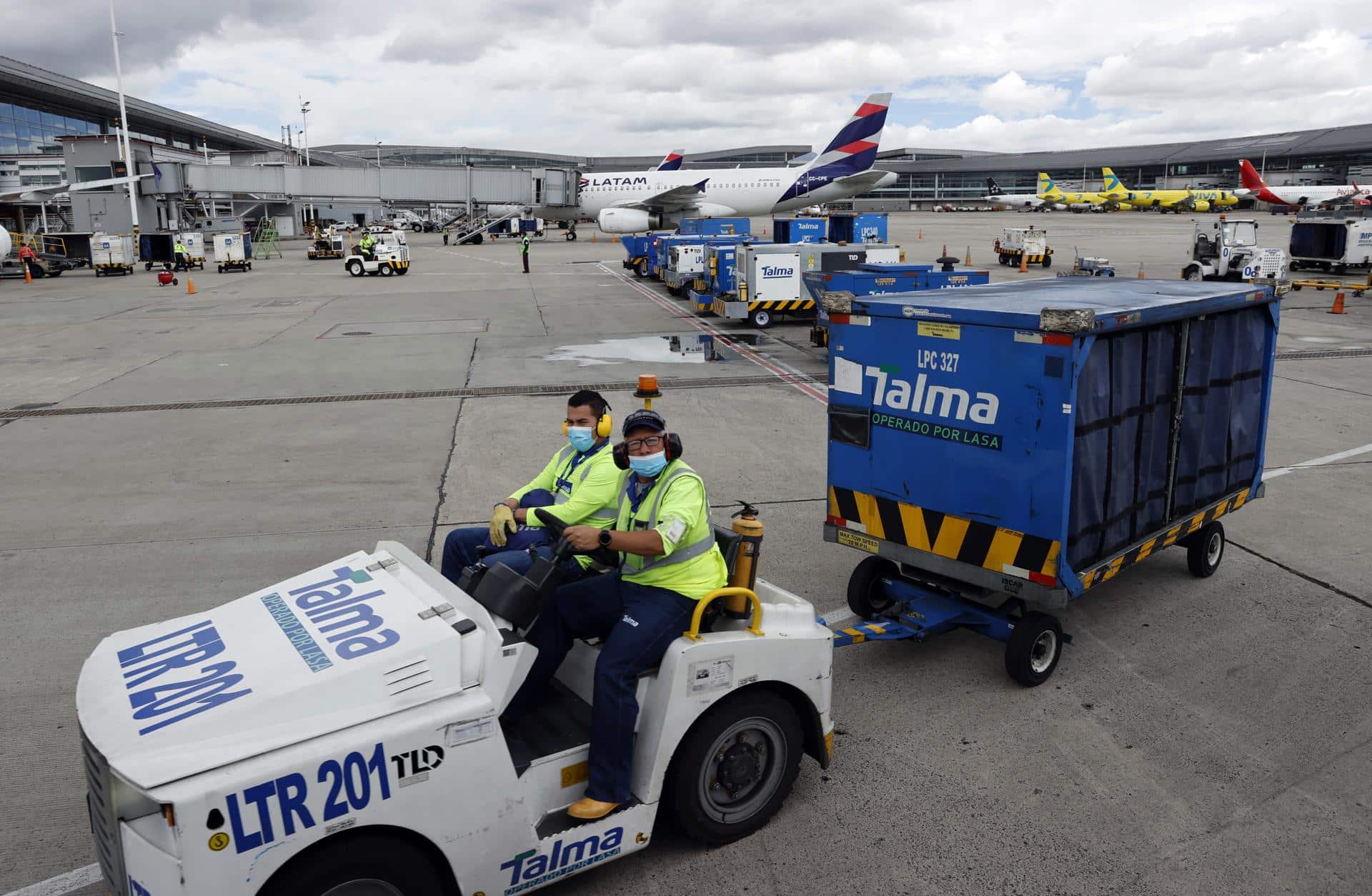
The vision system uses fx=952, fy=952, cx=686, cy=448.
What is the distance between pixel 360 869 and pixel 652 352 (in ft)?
58.1

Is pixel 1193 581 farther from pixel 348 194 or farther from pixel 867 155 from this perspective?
pixel 348 194

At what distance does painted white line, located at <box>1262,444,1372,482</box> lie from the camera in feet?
37.0

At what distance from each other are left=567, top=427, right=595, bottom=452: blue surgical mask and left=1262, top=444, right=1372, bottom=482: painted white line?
28.8ft

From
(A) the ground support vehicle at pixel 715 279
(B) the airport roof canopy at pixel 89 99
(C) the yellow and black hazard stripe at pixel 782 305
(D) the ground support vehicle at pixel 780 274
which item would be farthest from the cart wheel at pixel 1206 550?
(B) the airport roof canopy at pixel 89 99

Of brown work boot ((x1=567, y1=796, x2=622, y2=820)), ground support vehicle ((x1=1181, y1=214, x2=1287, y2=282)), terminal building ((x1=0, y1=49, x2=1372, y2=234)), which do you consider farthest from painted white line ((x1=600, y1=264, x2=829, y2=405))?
terminal building ((x1=0, y1=49, x2=1372, y2=234))

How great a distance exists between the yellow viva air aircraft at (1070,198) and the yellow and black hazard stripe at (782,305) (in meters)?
98.7

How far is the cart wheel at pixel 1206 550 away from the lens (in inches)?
325

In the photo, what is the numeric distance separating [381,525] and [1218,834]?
7700 mm

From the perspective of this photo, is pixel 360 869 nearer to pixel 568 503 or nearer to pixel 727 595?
pixel 727 595

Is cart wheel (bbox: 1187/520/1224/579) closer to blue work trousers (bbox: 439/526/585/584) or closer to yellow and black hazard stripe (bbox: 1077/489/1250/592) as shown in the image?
yellow and black hazard stripe (bbox: 1077/489/1250/592)

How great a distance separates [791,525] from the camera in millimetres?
9703

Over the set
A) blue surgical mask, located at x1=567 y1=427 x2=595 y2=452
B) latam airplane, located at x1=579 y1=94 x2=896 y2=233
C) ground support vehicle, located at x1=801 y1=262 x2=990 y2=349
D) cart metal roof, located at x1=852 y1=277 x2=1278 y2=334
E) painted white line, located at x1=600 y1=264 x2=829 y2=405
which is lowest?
painted white line, located at x1=600 y1=264 x2=829 y2=405

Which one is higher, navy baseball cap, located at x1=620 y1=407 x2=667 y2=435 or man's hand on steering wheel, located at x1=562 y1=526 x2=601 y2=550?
navy baseball cap, located at x1=620 y1=407 x2=667 y2=435

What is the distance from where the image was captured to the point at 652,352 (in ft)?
68.6
